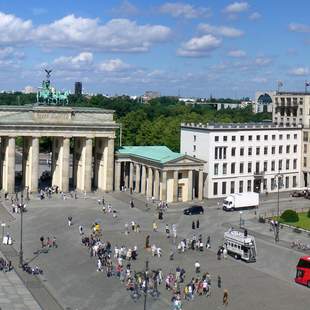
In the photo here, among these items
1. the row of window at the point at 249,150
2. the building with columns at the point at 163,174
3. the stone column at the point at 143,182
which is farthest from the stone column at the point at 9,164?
the row of window at the point at 249,150

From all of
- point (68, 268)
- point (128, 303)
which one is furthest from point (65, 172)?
point (128, 303)

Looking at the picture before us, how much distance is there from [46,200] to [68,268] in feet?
124

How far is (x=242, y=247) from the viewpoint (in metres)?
62.2

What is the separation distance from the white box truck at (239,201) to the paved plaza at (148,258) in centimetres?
134

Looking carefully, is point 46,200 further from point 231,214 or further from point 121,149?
point 231,214

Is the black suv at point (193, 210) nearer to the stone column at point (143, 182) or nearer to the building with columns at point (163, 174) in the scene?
the building with columns at point (163, 174)

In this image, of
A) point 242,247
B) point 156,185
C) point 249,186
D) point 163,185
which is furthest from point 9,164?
point 242,247

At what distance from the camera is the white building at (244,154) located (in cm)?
9944

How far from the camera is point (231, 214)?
288 ft

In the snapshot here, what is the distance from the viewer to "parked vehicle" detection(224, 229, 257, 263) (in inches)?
2434

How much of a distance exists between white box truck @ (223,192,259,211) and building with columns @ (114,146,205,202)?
8323mm

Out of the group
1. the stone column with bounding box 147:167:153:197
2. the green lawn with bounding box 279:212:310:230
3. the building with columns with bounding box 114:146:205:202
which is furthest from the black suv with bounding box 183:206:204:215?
the stone column with bounding box 147:167:153:197

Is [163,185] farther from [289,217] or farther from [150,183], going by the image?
[289,217]

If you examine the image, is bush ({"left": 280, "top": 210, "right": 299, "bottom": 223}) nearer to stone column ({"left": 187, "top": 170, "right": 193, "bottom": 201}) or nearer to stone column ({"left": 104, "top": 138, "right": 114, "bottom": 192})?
stone column ({"left": 187, "top": 170, "right": 193, "bottom": 201})
